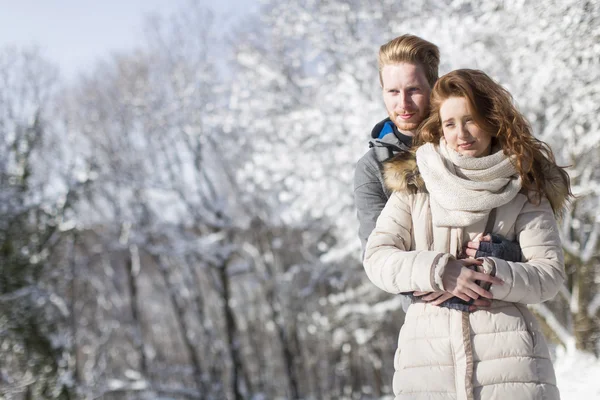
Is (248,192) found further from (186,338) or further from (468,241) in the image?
(468,241)

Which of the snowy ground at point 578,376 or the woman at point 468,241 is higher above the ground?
the woman at point 468,241

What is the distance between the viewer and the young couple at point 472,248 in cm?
203

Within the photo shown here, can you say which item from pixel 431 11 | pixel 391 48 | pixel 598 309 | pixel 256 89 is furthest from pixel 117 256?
pixel 391 48

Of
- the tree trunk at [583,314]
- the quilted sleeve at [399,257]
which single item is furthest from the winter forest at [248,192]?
the quilted sleeve at [399,257]

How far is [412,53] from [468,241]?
0.82 meters

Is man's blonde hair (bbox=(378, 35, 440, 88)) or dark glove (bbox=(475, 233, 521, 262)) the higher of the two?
man's blonde hair (bbox=(378, 35, 440, 88))

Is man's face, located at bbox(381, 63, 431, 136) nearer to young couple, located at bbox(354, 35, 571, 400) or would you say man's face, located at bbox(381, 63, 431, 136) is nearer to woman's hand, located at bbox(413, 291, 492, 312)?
young couple, located at bbox(354, 35, 571, 400)

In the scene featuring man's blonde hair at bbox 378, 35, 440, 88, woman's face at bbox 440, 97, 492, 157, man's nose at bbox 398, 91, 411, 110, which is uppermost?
man's blonde hair at bbox 378, 35, 440, 88

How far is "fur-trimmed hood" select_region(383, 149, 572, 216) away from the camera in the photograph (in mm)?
2145

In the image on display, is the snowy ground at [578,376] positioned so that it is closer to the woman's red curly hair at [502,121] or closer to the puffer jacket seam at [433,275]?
the woman's red curly hair at [502,121]

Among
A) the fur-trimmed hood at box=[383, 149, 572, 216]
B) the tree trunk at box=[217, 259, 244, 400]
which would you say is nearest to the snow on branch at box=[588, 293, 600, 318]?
the fur-trimmed hood at box=[383, 149, 572, 216]

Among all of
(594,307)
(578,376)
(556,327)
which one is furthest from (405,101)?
Result: (594,307)

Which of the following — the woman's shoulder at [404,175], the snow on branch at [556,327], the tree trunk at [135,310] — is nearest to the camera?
the woman's shoulder at [404,175]

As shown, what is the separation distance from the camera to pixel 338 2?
12.4m
